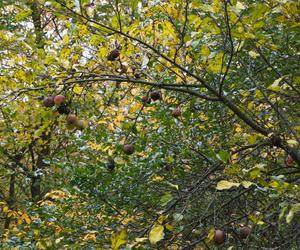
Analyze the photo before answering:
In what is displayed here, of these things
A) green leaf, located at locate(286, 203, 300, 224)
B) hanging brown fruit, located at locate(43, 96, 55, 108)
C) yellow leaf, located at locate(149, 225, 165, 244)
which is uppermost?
hanging brown fruit, located at locate(43, 96, 55, 108)

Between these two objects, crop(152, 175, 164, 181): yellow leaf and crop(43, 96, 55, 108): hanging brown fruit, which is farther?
crop(152, 175, 164, 181): yellow leaf

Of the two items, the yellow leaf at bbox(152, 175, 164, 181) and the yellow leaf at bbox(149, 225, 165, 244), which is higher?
the yellow leaf at bbox(152, 175, 164, 181)

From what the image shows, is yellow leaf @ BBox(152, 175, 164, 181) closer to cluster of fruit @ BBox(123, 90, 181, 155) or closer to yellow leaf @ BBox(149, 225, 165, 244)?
cluster of fruit @ BBox(123, 90, 181, 155)

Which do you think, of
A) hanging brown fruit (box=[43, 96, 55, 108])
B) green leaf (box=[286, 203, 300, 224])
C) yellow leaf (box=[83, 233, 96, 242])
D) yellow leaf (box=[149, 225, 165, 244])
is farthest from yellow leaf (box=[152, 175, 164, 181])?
green leaf (box=[286, 203, 300, 224])

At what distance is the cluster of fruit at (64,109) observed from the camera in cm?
247

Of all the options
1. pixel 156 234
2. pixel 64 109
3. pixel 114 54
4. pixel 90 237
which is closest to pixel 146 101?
pixel 114 54

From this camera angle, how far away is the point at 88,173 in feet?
13.9

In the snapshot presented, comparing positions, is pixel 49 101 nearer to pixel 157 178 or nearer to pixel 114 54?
pixel 114 54

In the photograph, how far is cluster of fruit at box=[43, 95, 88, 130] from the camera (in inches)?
97.4

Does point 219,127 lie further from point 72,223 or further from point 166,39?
point 72,223

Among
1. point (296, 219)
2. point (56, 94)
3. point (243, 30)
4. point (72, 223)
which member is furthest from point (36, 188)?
point (243, 30)

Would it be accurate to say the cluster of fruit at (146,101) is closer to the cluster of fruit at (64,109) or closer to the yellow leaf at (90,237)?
the cluster of fruit at (64,109)

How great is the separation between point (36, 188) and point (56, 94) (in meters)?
6.83

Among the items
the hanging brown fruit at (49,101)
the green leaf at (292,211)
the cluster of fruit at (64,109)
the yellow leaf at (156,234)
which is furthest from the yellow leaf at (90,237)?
the green leaf at (292,211)
